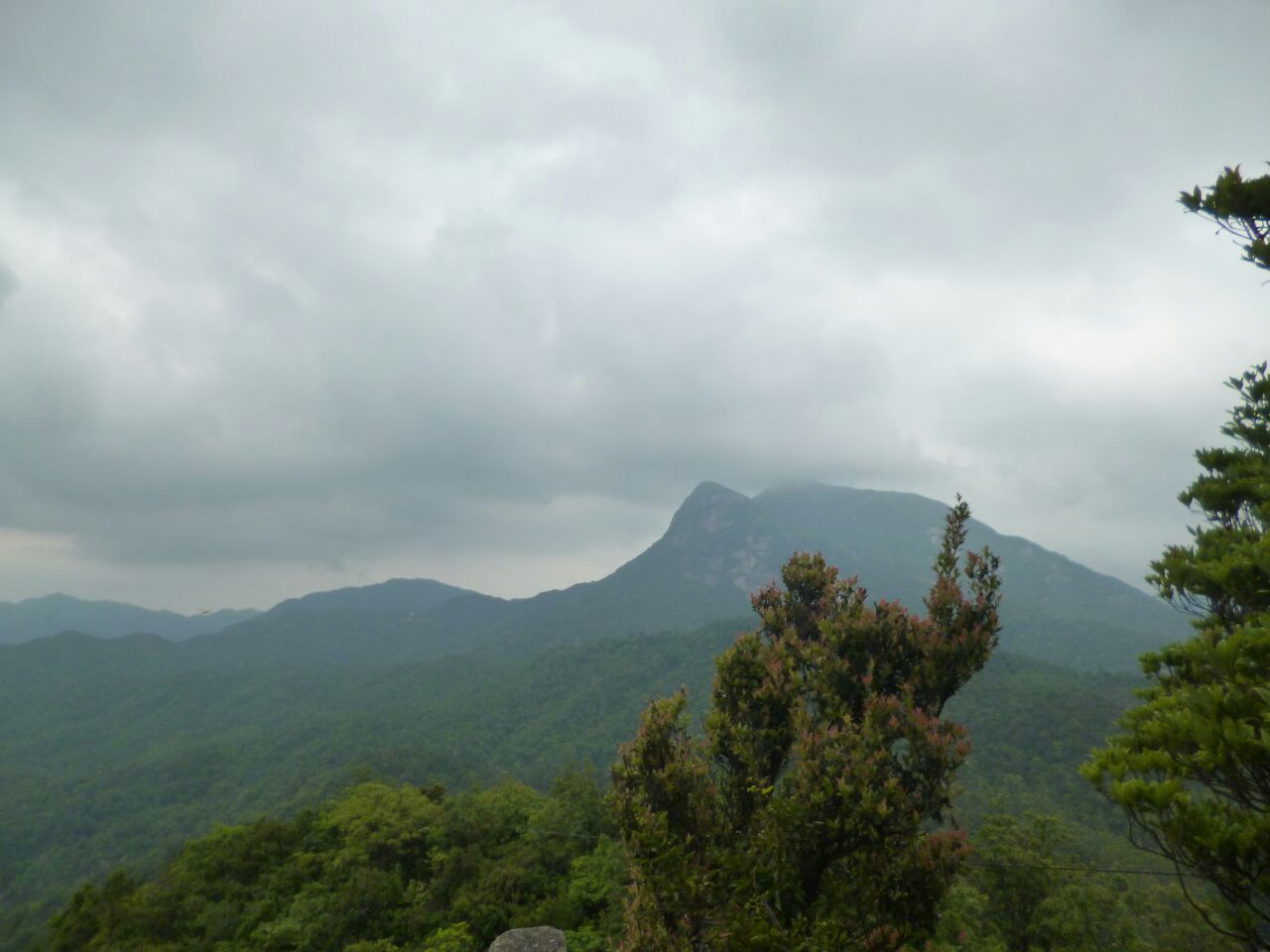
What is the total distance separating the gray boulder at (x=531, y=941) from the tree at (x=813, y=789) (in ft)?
31.7

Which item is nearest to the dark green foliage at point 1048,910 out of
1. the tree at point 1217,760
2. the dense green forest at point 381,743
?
the tree at point 1217,760

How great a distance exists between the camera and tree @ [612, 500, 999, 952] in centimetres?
632

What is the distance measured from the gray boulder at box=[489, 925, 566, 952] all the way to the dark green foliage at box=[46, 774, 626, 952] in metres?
0.53

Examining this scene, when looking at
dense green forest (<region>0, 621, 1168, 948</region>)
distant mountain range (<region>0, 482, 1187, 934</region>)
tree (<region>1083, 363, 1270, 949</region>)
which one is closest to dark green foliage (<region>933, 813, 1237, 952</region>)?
tree (<region>1083, 363, 1270, 949</region>)

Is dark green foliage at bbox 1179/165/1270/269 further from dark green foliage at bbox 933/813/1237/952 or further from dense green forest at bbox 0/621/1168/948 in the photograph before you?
dense green forest at bbox 0/621/1168/948

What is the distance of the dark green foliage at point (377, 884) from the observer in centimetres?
1656

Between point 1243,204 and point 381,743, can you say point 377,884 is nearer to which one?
point 1243,204

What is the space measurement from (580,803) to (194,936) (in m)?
11.8

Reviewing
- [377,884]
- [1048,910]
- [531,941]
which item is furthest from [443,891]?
[1048,910]

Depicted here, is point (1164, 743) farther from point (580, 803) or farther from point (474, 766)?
point (474, 766)

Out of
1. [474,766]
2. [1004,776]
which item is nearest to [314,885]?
[1004,776]

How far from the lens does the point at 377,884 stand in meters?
17.8

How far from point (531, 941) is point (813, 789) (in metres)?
12.4

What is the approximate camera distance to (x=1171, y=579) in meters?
8.06
